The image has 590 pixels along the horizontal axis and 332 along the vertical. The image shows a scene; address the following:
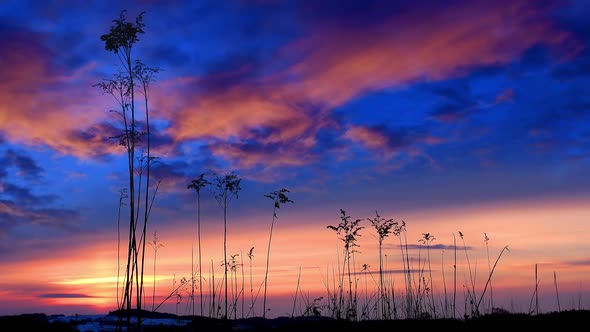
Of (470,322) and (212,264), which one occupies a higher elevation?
(212,264)

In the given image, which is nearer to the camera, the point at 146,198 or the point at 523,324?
the point at 146,198

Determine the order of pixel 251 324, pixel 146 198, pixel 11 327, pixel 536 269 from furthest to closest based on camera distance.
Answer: pixel 251 324 < pixel 536 269 < pixel 11 327 < pixel 146 198

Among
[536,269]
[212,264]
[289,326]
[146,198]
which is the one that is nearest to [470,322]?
[536,269]

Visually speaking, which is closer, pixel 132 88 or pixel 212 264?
pixel 132 88

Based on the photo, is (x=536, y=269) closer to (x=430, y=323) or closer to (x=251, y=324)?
(x=430, y=323)

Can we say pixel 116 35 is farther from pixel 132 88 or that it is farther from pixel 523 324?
pixel 523 324

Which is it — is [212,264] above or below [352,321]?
above

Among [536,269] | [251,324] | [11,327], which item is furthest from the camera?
A: [251,324]

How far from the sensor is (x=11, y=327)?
7297mm

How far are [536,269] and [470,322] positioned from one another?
1.27 meters

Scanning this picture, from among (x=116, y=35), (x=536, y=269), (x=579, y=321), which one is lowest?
(x=579, y=321)

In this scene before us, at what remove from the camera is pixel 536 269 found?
7.77 metres

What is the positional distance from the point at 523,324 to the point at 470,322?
70 centimetres

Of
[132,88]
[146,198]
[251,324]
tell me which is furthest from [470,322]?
Answer: [132,88]
